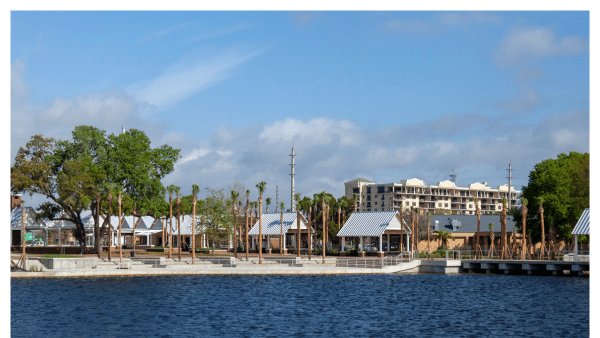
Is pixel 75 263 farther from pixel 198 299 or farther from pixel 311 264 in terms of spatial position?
pixel 311 264

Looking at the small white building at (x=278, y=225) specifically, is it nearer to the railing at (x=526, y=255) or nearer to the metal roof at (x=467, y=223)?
the metal roof at (x=467, y=223)

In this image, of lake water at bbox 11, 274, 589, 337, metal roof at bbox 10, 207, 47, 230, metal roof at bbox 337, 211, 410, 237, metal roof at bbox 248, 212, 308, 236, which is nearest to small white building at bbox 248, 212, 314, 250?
metal roof at bbox 248, 212, 308, 236

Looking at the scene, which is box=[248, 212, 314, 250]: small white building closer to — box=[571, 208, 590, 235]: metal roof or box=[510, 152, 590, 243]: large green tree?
box=[510, 152, 590, 243]: large green tree

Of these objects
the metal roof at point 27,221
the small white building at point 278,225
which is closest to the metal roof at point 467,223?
the small white building at point 278,225

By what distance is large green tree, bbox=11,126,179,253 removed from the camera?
7000cm

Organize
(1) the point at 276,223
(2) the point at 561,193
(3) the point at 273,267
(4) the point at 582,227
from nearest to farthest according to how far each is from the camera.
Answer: (4) the point at 582,227 → (3) the point at 273,267 → (2) the point at 561,193 → (1) the point at 276,223

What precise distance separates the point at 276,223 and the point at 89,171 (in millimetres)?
31748

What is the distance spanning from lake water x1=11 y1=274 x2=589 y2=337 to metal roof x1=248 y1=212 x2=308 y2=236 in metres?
33.0

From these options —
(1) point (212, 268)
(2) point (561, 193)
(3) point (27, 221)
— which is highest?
(2) point (561, 193)

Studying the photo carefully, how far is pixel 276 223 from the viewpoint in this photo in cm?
9519

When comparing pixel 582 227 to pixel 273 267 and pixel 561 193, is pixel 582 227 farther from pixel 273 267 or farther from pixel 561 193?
pixel 273 267

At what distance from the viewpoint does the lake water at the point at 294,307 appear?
31812mm

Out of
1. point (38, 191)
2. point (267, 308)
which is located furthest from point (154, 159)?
point (267, 308)

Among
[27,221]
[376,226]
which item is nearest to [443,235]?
[376,226]
